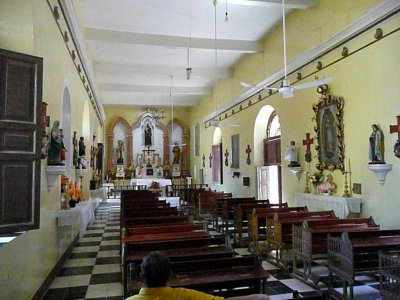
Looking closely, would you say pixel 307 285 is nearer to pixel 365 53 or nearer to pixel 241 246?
pixel 241 246

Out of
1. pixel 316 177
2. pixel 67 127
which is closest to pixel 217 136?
pixel 316 177

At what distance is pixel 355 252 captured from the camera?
3979 mm

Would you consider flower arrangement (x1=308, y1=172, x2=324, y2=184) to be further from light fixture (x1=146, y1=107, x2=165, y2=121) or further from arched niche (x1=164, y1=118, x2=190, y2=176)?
arched niche (x1=164, y1=118, x2=190, y2=176)

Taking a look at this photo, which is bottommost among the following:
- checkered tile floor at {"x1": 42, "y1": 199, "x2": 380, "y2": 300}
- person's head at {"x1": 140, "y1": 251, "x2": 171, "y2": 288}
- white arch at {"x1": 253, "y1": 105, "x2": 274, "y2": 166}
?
checkered tile floor at {"x1": 42, "y1": 199, "x2": 380, "y2": 300}

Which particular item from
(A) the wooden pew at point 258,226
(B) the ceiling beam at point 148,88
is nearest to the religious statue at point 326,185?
(A) the wooden pew at point 258,226

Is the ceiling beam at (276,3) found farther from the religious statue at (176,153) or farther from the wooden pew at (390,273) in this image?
the religious statue at (176,153)

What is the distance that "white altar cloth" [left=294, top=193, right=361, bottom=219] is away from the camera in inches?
245

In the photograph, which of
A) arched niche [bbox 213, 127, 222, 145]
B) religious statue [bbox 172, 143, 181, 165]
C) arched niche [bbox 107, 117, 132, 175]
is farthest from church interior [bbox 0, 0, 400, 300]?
religious statue [bbox 172, 143, 181, 165]

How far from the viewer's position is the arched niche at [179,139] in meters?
21.8

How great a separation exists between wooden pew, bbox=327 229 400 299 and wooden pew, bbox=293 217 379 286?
0.82ft

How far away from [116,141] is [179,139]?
4007mm

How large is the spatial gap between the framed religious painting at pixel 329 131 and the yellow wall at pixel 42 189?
17.6 ft

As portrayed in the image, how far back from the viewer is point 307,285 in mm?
4637

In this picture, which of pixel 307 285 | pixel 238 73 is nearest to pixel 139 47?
pixel 238 73
